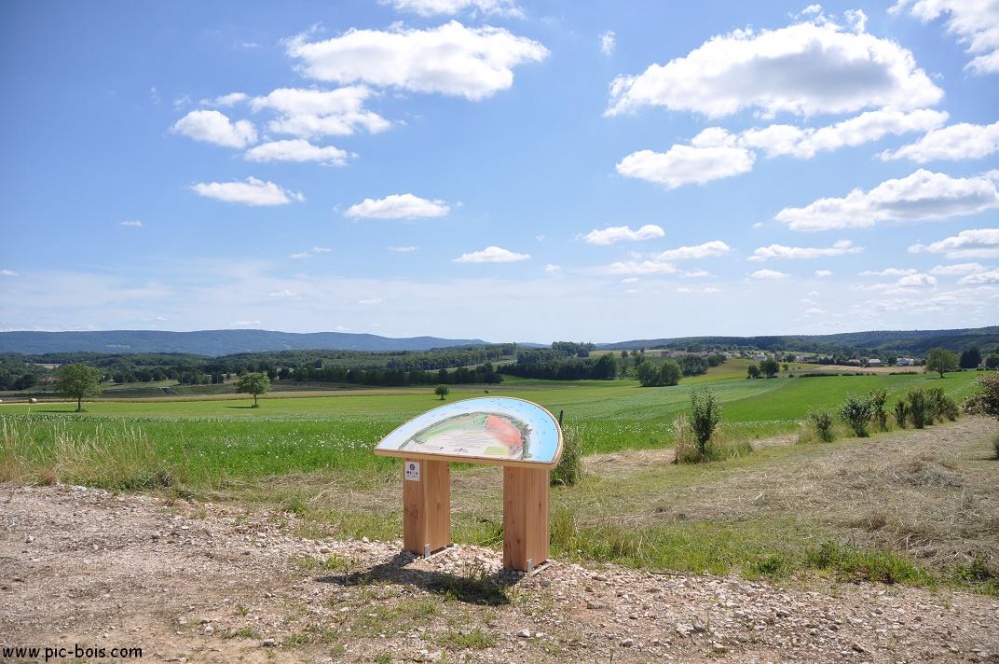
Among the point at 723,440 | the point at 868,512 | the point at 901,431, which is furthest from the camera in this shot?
the point at 901,431

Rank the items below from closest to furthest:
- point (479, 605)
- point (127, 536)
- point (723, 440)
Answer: point (479, 605) → point (127, 536) → point (723, 440)

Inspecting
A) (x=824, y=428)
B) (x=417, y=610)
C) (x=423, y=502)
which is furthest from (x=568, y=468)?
(x=824, y=428)

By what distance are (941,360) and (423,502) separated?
88184mm

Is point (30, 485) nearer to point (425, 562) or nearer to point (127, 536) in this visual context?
point (127, 536)

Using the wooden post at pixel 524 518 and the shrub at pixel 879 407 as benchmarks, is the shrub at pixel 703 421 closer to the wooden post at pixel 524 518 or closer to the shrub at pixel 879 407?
the shrub at pixel 879 407

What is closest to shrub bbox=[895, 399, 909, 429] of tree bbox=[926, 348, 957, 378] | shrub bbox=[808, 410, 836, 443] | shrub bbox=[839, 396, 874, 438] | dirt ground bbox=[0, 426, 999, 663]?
shrub bbox=[839, 396, 874, 438]

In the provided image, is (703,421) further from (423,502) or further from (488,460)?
(488,460)

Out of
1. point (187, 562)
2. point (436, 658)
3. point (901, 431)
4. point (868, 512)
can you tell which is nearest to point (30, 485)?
point (187, 562)

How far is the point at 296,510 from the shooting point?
409 inches

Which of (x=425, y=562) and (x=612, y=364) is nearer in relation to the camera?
(x=425, y=562)

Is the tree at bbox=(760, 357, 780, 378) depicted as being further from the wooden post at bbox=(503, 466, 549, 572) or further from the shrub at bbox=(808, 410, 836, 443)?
the wooden post at bbox=(503, 466, 549, 572)

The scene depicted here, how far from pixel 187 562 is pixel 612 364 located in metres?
95.0

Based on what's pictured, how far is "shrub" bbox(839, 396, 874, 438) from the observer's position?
80.8 feet

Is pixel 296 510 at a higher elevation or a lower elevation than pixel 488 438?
lower
